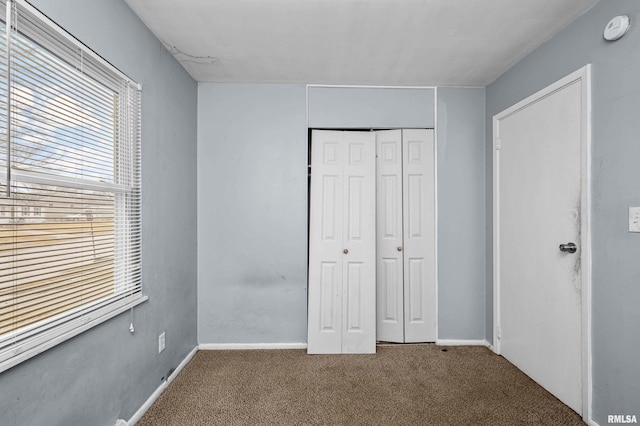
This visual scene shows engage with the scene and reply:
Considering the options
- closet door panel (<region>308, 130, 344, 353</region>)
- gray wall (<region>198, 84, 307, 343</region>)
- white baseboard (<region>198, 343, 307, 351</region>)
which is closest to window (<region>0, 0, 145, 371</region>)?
gray wall (<region>198, 84, 307, 343</region>)

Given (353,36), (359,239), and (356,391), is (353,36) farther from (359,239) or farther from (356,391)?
(356,391)

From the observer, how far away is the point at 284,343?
2.93 metres

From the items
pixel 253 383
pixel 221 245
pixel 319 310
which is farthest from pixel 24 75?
pixel 319 310

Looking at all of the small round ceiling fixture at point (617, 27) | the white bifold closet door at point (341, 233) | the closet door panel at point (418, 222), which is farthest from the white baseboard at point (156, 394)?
the small round ceiling fixture at point (617, 27)

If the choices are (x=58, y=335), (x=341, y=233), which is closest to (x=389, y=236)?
(x=341, y=233)

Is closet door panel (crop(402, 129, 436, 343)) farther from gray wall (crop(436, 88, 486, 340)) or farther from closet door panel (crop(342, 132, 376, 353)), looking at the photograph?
closet door panel (crop(342, 132, 376, 353))

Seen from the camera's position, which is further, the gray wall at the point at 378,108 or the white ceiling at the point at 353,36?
the gray wall at the point at 378,108

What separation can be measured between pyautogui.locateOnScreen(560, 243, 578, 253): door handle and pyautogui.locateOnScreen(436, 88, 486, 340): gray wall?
0.96 m

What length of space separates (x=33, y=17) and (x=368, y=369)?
2936mm

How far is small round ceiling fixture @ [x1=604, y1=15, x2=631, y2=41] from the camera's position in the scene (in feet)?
5.27

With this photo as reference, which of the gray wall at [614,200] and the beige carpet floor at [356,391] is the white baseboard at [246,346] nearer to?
the beige carpet floor at [356,391]

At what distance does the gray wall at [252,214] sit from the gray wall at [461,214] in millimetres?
1374

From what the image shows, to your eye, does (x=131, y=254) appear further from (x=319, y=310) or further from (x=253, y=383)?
(x=319, y=310)

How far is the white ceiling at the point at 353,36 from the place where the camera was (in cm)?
184
